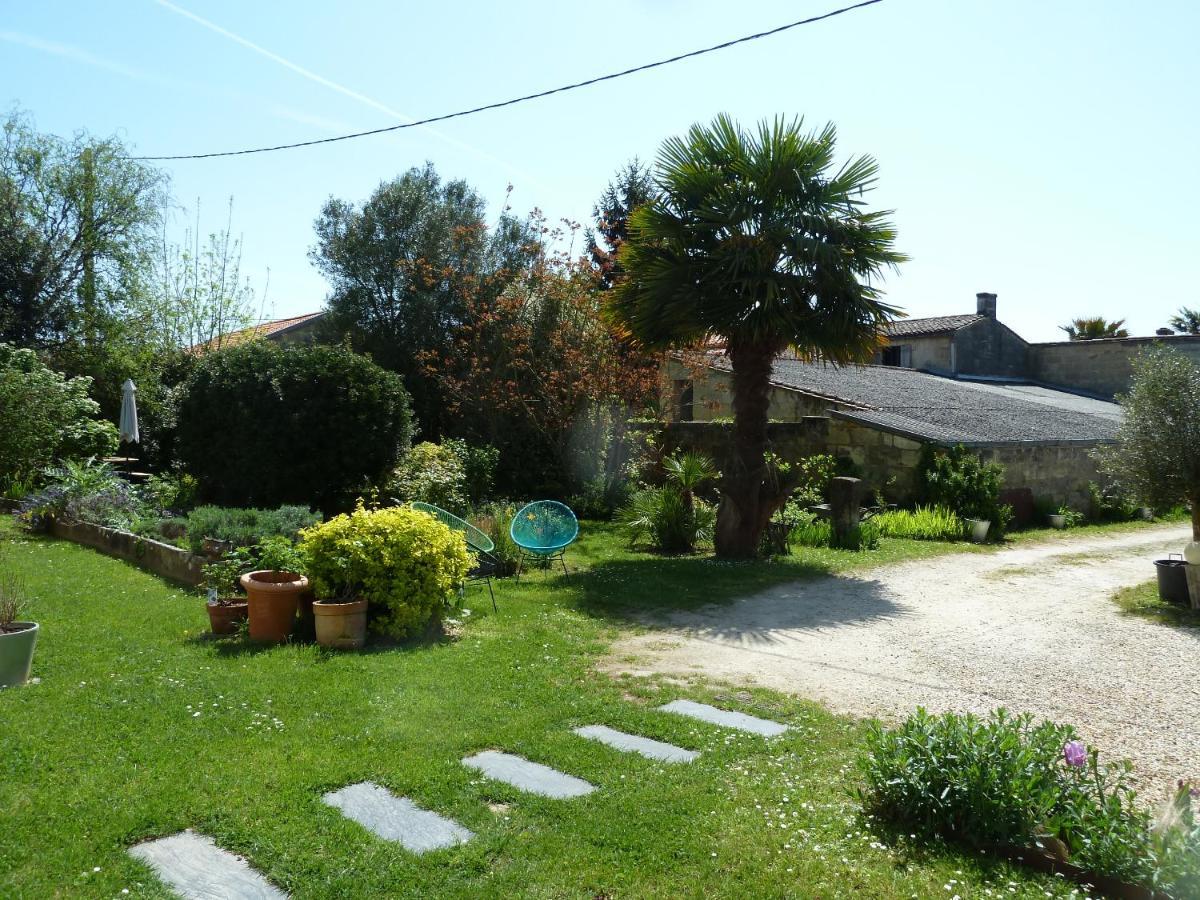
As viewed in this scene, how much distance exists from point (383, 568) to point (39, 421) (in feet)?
36.1

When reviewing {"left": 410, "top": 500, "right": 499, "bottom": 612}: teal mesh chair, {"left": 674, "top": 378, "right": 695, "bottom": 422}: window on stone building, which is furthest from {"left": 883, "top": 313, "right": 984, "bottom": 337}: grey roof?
{"left": 410, "top": 500, "right": 499, "bottom": 612}: teal mesh chair

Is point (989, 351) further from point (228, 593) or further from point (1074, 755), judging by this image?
point (1074, 755)

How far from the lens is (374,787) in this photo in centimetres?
418

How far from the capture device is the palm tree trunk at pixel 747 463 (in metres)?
11.7

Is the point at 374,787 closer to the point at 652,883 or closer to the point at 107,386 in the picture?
the point at 652,883

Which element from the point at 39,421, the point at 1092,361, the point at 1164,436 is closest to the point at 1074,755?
the point at 1164,436

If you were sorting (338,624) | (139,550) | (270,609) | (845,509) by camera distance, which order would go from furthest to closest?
(845,509) → (139,550) → (270,609) → (338,624)

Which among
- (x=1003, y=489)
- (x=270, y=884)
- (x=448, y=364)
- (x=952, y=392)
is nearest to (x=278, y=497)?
(x=448, y=364)

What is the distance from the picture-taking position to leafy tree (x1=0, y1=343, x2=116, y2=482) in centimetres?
1455

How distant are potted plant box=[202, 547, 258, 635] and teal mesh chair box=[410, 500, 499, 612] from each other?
1716 mm

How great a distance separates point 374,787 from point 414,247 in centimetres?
1785

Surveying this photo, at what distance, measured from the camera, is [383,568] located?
7.02 m

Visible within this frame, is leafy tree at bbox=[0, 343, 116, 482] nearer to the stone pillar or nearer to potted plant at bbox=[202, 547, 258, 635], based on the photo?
potted plant at bbox=[202, 547, 258, 635]

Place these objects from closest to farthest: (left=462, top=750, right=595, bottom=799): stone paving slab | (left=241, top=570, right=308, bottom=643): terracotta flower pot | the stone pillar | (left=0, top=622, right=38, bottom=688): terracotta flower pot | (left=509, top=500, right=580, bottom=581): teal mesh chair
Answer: (left=462, top=750, right=595, bottom=799): stone paving slab < (left=0, top=622, right=38, bottom=688): terracotta flower pot < (left=241, top=570, right=308, bottom=643): terracotta flower pot < (left=509, top=500, right=580, bottom=581): teal mesh chair < the stone pillar
